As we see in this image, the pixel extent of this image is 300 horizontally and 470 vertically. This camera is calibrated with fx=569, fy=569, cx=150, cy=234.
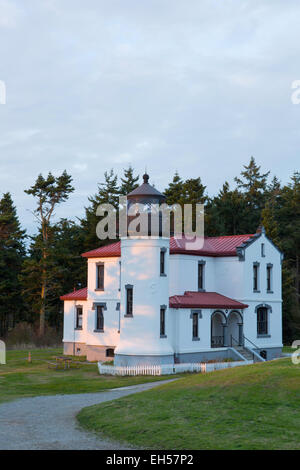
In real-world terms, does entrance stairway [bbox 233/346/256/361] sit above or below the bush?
above

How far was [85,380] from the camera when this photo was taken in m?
27.2

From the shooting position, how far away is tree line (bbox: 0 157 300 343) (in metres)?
53.7

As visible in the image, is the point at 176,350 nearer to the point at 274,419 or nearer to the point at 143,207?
the point at 143,207

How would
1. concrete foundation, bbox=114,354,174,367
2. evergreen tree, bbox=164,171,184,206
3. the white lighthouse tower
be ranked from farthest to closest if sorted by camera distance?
evergreen tree, bbox=164,171,184,206
the white lighthouse tower
concrete foundation, bbox=114,354,174,367

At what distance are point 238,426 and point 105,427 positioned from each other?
138 inches

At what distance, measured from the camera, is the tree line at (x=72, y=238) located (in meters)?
53.7

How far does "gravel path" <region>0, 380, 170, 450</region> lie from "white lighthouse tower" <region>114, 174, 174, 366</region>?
318 inches

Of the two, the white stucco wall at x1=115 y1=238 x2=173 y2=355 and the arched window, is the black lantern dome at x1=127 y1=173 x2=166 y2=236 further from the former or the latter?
the arched window

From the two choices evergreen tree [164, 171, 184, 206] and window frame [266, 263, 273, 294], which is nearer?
window frame [266, 263, 273, 294]

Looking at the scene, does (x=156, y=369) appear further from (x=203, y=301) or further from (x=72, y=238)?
(x=72, y=238)

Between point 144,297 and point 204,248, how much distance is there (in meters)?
7.99

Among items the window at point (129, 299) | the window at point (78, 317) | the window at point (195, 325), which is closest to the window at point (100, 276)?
the window at point (78, 317)

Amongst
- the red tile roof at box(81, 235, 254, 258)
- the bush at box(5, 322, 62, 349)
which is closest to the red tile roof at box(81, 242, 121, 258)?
the red tile roof at box(81, 235, 254, 258)

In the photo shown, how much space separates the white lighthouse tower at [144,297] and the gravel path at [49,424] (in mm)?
8068
